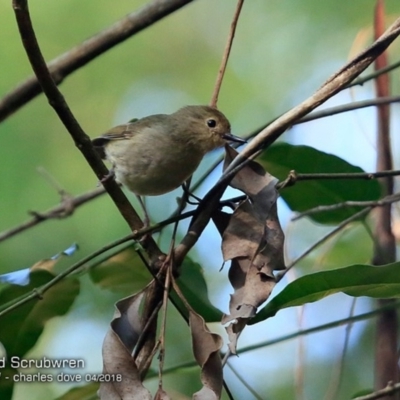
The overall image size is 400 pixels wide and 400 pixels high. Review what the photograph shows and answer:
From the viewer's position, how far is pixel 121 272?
2000mm

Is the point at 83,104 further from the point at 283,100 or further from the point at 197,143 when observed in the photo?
the point at 197,143

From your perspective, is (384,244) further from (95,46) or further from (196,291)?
(95,46)

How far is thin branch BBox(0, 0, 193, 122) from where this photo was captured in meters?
2.11

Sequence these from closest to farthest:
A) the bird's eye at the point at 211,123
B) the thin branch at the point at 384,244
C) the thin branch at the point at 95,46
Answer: the thin branch at the point at 384,244, the thin branch at the point at 95,46, the bird's eye at the point at 211,123

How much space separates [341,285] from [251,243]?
20 centimetres

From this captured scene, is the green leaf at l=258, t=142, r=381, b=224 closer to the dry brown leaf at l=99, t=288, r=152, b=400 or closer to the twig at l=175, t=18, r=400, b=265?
the twig at l=175, t=18, r=400, b=265

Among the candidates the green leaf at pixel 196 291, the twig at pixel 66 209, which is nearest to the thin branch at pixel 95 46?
the twig at pixel 66 209

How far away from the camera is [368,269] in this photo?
137 centimetres

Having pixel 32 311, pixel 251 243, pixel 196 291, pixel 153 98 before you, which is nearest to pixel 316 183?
pixel 196 291

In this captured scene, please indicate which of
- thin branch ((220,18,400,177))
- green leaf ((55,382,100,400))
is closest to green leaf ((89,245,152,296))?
green leaf ((55,382,100,400))

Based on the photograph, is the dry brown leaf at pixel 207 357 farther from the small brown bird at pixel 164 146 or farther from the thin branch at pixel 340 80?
the small brown bird at pixel 164 146

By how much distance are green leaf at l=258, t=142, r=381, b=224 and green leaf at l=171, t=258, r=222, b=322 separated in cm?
35

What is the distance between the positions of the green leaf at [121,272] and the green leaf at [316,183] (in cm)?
45

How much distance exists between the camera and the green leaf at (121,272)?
6.47ft
